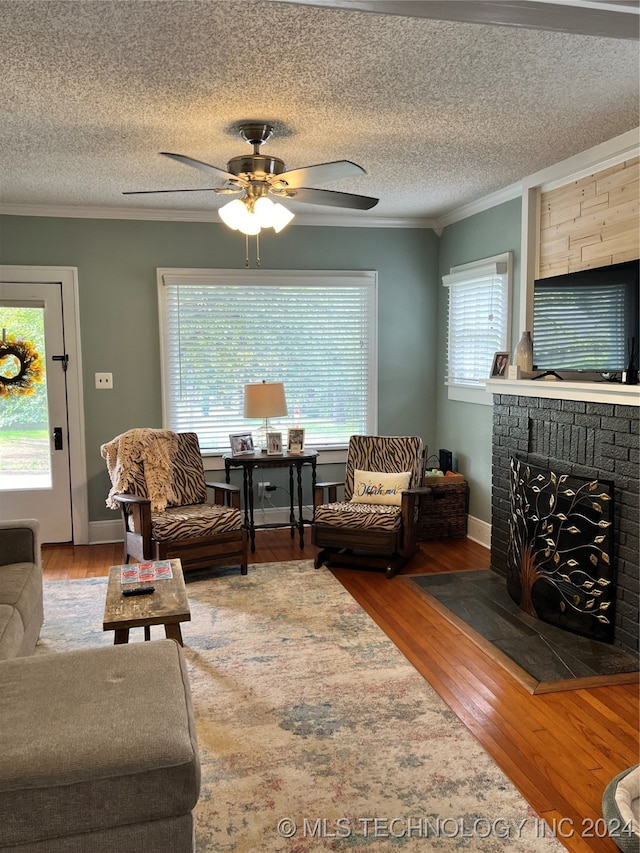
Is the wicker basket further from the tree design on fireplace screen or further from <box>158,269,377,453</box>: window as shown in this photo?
the tree design on fireplace screen

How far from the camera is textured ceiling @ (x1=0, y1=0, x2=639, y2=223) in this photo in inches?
84.9

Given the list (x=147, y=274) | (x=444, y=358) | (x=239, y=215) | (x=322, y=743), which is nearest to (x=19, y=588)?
(x=322, y=743)

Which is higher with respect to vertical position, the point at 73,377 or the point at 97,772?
the point at 73,377

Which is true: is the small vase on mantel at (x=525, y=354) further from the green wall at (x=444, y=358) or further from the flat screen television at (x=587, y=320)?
the green wall at (x=444, y=358)

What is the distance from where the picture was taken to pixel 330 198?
131 inches

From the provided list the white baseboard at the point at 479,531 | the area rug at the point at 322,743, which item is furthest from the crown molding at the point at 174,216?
the area rug at the point at 322,743

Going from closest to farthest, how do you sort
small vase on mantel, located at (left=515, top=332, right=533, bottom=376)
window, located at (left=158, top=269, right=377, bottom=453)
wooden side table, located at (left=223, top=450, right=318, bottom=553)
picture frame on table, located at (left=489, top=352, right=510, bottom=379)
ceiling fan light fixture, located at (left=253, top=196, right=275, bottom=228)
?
ceiling fan light fixture, located at (left=253, top=196, right=275, bottom=228), small vase on mantel, located at (left=515, top=332, right=533, bottom=376), picture frame on table, located at (left=489, top=352, right=510, bottom=379), wooden side table, located at (left=223, top=450, right=318, bottom=553), window, located at (left=158, top=269, right=377, bottom=453)

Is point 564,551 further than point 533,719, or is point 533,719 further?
point 564,551

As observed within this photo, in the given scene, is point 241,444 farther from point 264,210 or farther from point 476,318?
point 264,210

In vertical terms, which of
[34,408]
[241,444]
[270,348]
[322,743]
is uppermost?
[270,348]

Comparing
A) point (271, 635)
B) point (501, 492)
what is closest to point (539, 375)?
point (501, 492)

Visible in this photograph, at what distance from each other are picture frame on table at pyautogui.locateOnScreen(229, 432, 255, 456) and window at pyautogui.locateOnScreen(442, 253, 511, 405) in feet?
5.78

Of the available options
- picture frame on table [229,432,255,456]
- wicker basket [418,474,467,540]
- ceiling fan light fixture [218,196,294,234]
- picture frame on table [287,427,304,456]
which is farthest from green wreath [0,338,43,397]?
wicker basket [418,474,467,540]

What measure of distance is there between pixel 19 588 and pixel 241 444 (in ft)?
7.55
